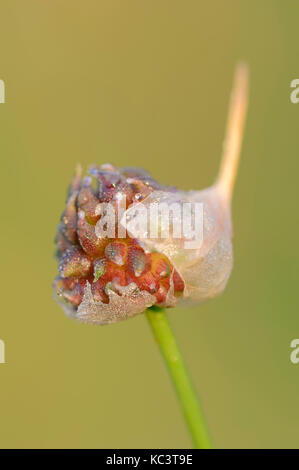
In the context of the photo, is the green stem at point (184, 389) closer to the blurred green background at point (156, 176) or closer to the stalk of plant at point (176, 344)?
the stalk of plant at point (176, 344)

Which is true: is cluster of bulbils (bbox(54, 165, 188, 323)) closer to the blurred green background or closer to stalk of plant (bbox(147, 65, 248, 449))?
stalk of plant (bbox(147, 65, 248, 449))

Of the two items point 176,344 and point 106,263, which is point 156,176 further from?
point 176,344

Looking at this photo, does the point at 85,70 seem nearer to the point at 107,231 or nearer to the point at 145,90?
the point at 145,90

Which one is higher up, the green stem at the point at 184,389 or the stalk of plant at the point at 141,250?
the stalk of plant at the point at 141,250

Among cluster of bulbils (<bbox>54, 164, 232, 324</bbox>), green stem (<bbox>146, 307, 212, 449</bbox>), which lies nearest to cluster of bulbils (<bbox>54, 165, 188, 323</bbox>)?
cluster of bulbils (<bbox>54, 164, 232, 324</bbox>)

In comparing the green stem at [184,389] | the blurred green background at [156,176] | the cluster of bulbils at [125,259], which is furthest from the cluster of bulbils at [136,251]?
the blurred green background at [156,176]

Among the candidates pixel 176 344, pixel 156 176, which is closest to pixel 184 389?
pixel 176 344

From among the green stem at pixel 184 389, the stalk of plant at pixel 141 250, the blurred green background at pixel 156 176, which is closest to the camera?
the green stem at pixel 184 389

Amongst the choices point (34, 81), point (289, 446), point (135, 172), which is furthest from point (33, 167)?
point (135, 172)
